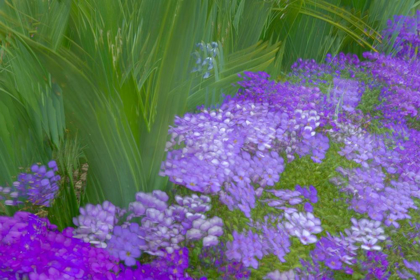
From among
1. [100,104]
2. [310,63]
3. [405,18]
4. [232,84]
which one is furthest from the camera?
[405,18]

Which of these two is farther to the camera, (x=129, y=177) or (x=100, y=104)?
(x=129, y=177)

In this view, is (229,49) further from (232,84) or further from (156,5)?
(156,5)

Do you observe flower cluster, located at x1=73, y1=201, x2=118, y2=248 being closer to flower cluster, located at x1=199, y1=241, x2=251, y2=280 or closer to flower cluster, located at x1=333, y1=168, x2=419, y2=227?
flower cluster, located at x1=199, y1=241, x2=251, y2=280

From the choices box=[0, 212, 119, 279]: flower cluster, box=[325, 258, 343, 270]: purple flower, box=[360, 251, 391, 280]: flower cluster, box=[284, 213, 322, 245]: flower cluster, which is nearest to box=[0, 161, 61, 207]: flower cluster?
box=[0, 212, 119, 279]: flower cluster

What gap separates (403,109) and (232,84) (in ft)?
4.29

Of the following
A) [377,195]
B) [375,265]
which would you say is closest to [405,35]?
[377,195]

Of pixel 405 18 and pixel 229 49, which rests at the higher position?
pixel 405 18

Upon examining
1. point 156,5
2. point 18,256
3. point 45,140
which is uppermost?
point 156,5

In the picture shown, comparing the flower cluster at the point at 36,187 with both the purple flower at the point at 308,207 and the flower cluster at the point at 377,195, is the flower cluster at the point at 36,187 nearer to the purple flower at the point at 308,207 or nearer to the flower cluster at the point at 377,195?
the purple flower at the point at 308,207

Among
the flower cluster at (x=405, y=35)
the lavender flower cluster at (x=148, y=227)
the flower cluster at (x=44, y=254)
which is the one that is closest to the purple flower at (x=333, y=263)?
the lavender flower cluster at (x=148, y=227)

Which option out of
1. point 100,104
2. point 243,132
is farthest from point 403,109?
point 100,104

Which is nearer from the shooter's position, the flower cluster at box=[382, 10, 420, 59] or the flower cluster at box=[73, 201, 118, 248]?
the flower cluster at box=[73, 201, 118, 248]

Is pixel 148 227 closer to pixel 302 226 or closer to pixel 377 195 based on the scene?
pixel 302 226

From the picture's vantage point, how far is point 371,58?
3746 millimetres
